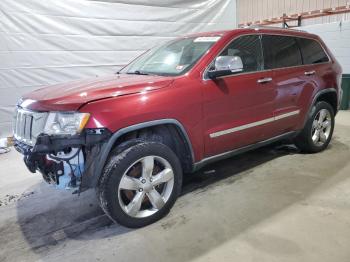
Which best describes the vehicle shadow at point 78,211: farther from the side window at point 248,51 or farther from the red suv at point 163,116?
the side window at point 248,51

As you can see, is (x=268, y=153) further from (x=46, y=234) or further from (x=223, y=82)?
(x=46, y=234)

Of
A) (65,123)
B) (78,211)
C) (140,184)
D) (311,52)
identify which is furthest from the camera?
(311,52)

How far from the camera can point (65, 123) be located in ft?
7.64

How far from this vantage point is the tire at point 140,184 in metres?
2.41

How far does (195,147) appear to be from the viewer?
9.36ft

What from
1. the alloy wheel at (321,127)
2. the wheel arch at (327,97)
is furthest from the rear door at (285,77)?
the alloy wheel at (321,127)

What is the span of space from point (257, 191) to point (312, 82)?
162 centimetres

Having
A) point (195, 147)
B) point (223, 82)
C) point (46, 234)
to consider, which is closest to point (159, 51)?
point (223, 82)

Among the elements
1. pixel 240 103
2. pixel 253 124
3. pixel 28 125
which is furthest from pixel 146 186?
pixel 253 124

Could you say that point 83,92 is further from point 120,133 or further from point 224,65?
point 224,65

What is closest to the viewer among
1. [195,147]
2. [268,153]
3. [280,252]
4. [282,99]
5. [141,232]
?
[280,252]

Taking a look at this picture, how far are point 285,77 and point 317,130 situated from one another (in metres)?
1.11

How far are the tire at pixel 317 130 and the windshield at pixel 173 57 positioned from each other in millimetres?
1808

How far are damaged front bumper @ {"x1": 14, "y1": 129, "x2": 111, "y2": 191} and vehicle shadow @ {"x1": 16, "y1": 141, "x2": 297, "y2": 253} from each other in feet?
1.54
